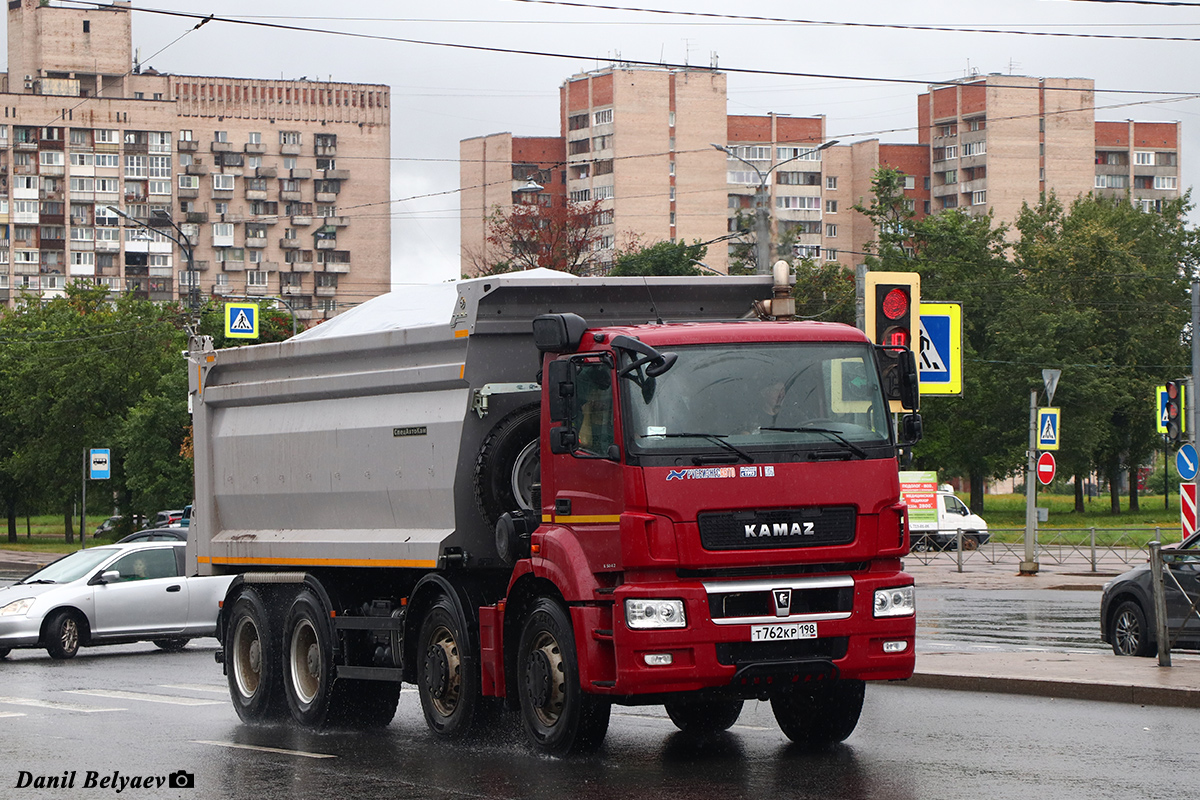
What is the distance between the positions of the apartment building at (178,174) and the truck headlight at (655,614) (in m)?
121

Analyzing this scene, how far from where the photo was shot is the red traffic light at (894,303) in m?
18.9

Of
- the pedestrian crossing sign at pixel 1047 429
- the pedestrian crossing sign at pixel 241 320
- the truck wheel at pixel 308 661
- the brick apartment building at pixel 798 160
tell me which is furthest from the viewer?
the brick apartment building at pixel 798 160

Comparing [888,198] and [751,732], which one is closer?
[751,732]

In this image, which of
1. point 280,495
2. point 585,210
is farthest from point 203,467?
point 585,210

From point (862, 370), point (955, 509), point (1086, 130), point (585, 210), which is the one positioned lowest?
point (955, 509)

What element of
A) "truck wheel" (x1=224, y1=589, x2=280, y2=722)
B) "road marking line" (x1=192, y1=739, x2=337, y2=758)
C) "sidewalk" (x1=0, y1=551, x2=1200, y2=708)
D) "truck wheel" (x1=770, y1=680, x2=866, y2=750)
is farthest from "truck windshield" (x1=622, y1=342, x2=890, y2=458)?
"truck wheel" (x1=224, y1=589, x2=280, y2=722)

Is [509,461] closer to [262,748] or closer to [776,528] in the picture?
[776,528]

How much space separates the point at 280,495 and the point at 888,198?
70.1m

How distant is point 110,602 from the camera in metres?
21.2

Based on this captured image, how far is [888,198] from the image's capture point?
266 feet

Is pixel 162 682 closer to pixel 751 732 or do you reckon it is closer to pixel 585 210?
pixel 751 732

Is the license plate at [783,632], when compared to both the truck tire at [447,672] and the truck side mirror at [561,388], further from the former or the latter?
the truck tire at [447,672]

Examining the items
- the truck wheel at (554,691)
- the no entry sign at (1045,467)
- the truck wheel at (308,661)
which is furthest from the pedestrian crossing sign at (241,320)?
the truck wheel at (554,691)

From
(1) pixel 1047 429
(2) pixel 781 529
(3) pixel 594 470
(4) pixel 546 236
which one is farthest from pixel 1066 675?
(4) pixel 546 236
